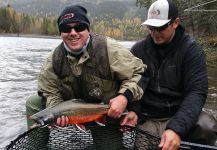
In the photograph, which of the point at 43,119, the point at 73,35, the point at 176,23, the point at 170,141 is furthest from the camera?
the point at 176,23

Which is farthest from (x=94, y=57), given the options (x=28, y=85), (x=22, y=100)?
(x=28, y=85)

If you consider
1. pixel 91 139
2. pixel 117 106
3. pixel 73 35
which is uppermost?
pixel 73 35

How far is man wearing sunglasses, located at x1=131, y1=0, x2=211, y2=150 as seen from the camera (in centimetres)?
406

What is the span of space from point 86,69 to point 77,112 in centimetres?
56

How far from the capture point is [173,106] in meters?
4.30

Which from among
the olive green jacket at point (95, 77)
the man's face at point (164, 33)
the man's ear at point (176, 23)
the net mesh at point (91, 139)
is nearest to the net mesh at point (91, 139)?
the net mesh at point (91, 139)

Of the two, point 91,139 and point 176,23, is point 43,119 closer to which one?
point 91,139

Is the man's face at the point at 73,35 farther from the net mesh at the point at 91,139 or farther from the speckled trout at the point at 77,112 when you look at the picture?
the net mesh at the point at 91,139

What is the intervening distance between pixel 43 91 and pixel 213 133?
1.75 meters

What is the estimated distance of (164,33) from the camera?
4203 mm

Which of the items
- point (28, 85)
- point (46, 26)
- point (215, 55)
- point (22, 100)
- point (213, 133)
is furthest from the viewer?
point (46, 26)

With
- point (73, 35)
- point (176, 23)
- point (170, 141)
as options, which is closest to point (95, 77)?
point (73, 35)

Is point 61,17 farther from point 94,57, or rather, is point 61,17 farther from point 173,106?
point 173,106

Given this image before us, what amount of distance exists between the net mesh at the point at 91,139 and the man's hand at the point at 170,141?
12 centimetres
